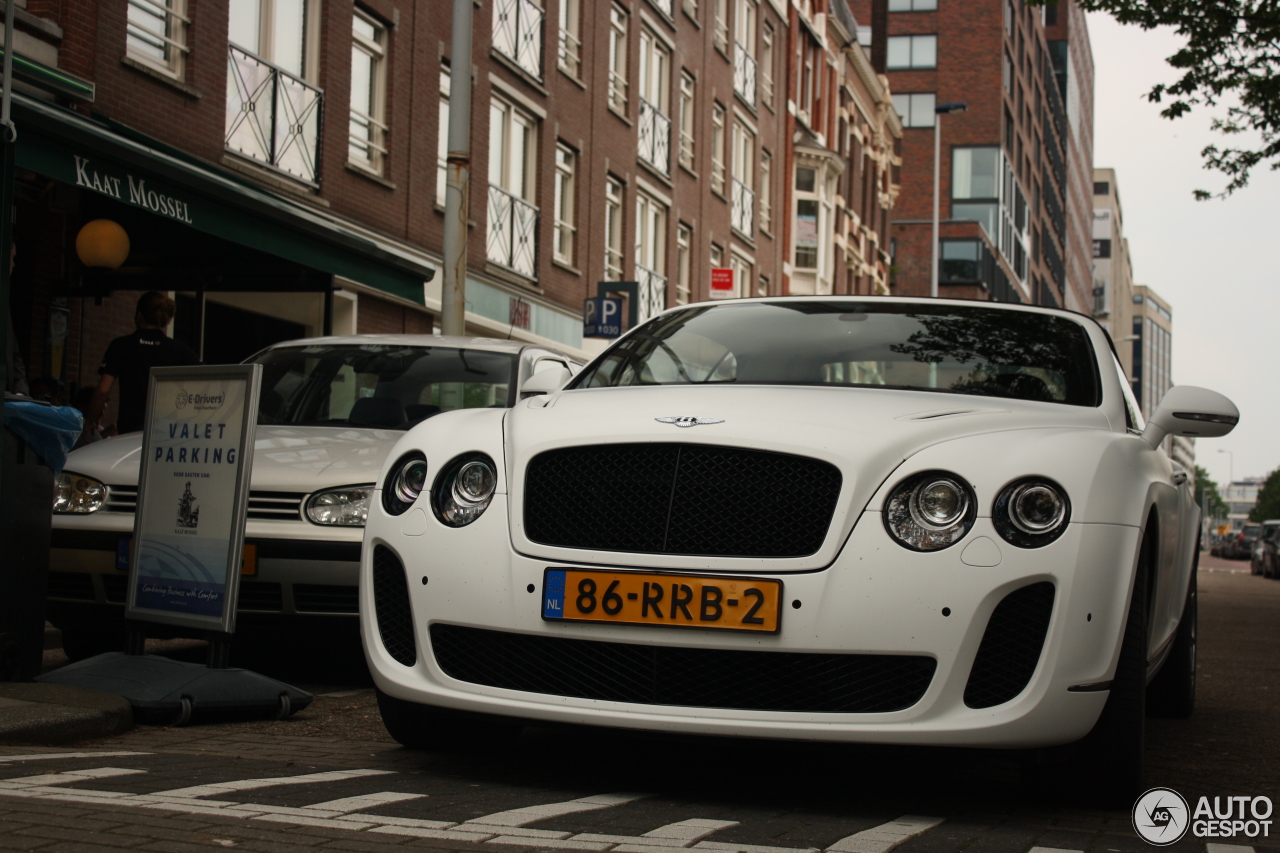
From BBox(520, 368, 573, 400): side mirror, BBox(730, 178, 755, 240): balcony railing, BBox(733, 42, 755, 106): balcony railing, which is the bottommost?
BBox(520, 368, 573, 400): side mirror

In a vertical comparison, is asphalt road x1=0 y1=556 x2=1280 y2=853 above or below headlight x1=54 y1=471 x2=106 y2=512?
below

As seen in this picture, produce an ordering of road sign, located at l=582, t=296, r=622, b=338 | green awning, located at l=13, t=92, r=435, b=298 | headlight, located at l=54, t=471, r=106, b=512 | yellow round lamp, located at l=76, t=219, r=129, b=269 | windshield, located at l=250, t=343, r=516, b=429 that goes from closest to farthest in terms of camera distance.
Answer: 1. headlight, located at l=54, t=471, r=106, b=512
2. windshield, located at l=250, t=343, r=516, b=429
3. green awning, located at l=13, t=92, r=435, b=298
4. yellow round lamp, located at l=76, t=219, r=129, b=269
5. road sign, located at l=582, t=296, r=622, b=338

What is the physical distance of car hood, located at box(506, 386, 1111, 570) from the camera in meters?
4.06

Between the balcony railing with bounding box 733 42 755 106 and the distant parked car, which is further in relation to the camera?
the distant parked car

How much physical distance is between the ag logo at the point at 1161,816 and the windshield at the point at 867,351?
1262mm

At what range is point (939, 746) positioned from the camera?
3961mm

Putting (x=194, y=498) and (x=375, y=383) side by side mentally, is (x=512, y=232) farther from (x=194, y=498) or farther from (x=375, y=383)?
(x=194, y=498)

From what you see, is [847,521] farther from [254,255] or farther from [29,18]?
[29,18]

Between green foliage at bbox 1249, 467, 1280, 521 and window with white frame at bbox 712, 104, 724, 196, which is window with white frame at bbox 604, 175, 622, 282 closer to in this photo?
window with white frame at bbox 712, 104, 724, 196

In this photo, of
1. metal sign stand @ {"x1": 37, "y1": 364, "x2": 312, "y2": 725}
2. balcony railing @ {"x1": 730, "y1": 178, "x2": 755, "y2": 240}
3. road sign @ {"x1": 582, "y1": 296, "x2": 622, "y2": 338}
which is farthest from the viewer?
balcony railing @ {"x1": 730, "y1": 178, "x2": 755, "y2": 240}

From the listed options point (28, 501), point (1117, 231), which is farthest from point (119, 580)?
point (1117, 231)

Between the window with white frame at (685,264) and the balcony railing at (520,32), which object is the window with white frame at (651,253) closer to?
the window with white frame at (685,264)

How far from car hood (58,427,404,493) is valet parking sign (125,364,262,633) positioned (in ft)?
0.90

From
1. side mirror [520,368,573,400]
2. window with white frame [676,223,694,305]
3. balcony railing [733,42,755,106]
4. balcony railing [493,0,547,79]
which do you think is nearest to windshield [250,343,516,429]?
side mirror [520,368,573,400]
